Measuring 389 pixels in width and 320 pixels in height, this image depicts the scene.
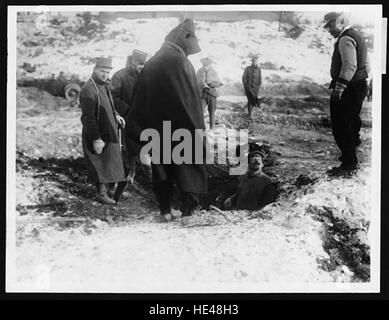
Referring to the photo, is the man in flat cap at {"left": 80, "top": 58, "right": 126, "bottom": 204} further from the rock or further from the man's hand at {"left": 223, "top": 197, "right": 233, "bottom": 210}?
the rock

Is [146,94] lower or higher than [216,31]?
lower

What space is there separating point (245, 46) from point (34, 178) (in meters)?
1.81

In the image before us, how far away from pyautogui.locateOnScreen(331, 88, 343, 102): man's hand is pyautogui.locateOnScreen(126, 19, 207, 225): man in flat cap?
965 mm

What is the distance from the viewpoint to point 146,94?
12.4ft

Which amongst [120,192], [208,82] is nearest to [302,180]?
[208,82]

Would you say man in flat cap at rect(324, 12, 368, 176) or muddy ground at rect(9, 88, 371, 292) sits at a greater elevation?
man in flat cap at rect(324, 12, 368, 176)

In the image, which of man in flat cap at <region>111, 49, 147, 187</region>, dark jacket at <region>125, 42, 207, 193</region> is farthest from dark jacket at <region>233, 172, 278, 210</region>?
man in flat cap at <region>111, 49, 147, 187</region>

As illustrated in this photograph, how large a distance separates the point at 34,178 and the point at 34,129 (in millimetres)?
356

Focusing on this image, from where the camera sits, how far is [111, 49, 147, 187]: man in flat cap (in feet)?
12.5

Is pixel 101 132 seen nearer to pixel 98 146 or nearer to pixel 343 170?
pixel 98 146

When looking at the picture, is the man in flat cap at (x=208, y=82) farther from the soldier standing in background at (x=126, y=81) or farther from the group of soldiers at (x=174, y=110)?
the soldier standing in background at (x=126, y=81)

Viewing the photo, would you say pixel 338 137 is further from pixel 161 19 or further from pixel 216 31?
pixel 161 19
